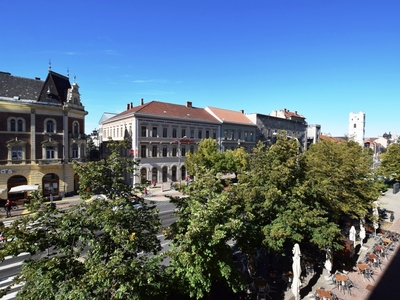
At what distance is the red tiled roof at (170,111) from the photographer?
1531 inches

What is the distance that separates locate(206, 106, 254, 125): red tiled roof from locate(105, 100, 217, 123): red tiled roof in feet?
6.36

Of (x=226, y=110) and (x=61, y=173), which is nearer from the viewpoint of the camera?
(x=61, y=173)

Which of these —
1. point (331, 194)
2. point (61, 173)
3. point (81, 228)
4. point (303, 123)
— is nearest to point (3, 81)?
point (61, 173)

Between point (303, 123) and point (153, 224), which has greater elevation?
point (303, 123)

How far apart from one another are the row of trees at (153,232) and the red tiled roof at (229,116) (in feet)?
118

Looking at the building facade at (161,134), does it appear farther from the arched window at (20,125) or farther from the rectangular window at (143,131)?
the arched window at (20,125)

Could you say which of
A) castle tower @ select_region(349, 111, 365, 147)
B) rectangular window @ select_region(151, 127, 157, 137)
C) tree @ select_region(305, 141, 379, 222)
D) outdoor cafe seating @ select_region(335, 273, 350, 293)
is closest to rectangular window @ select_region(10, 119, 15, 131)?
rectangular window @ select_region(151, 127, 157, 137)

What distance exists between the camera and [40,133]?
95.3 ft

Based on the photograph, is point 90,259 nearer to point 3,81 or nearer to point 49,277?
point 49,277

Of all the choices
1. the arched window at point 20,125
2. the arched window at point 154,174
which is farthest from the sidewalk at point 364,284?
the arched window at point 20,125

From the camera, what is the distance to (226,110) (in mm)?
54344

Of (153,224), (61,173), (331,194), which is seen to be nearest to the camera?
(153,224)

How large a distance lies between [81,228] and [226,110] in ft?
163

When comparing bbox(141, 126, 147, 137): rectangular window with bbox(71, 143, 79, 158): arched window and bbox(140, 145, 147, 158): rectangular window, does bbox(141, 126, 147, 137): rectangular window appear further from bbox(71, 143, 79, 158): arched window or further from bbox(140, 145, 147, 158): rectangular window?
bbox(71, 143, 79, 158): arched window
